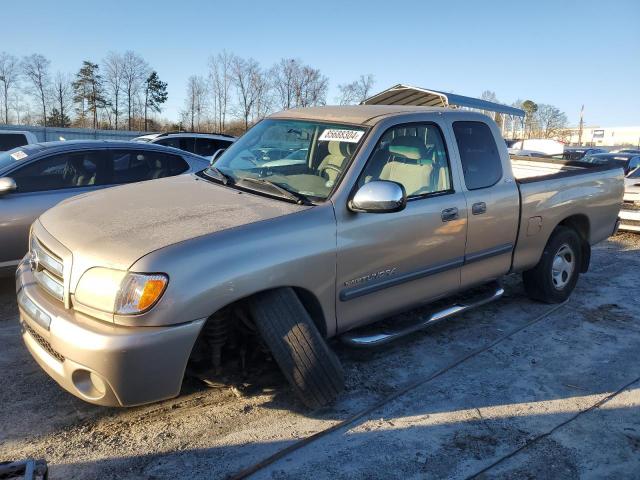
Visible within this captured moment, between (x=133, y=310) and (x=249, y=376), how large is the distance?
3.49ft

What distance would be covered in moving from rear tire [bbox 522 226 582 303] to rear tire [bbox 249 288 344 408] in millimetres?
2903

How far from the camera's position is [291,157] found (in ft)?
12.9

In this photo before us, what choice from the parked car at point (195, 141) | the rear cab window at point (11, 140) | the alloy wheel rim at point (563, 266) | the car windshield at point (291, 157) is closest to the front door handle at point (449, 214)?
the car windshield at point (291, 157)

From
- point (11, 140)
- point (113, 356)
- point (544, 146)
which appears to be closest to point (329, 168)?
point (113, 356)

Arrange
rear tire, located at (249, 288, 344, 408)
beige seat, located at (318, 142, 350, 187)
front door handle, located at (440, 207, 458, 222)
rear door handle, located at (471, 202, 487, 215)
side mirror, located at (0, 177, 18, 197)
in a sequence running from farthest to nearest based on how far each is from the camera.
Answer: side mirror, located at (0, 177, 18, 197) → rear door handle, located at (471, 202, 487, 215) → front door handle, located at (440, 207, 458, 222) → beige seat, located at (318, 142, 350, 187) → rear tire, located at (249, 288, 344, 408)

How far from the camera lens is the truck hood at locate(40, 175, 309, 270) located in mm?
2732

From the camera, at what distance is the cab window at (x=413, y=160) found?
3707 mm

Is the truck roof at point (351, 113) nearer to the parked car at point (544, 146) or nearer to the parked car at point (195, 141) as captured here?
the parked car at point (195, 141)

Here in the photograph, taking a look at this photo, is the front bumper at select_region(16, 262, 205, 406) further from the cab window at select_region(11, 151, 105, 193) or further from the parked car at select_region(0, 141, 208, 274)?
the cab window at select_region(11, 151, 105, 193)

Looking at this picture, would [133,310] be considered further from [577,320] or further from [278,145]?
[577,320]

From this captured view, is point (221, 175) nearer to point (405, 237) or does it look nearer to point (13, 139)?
point (405, 237)

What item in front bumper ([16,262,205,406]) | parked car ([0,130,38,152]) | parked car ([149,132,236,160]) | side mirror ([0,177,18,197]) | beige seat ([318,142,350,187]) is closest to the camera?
front bumper ([16,262,205,406])

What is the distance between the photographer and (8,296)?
516 cm

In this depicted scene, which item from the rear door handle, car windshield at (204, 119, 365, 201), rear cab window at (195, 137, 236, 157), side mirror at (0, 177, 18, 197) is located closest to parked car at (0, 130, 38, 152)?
rear cab window at (195, 137, 236, 157)
